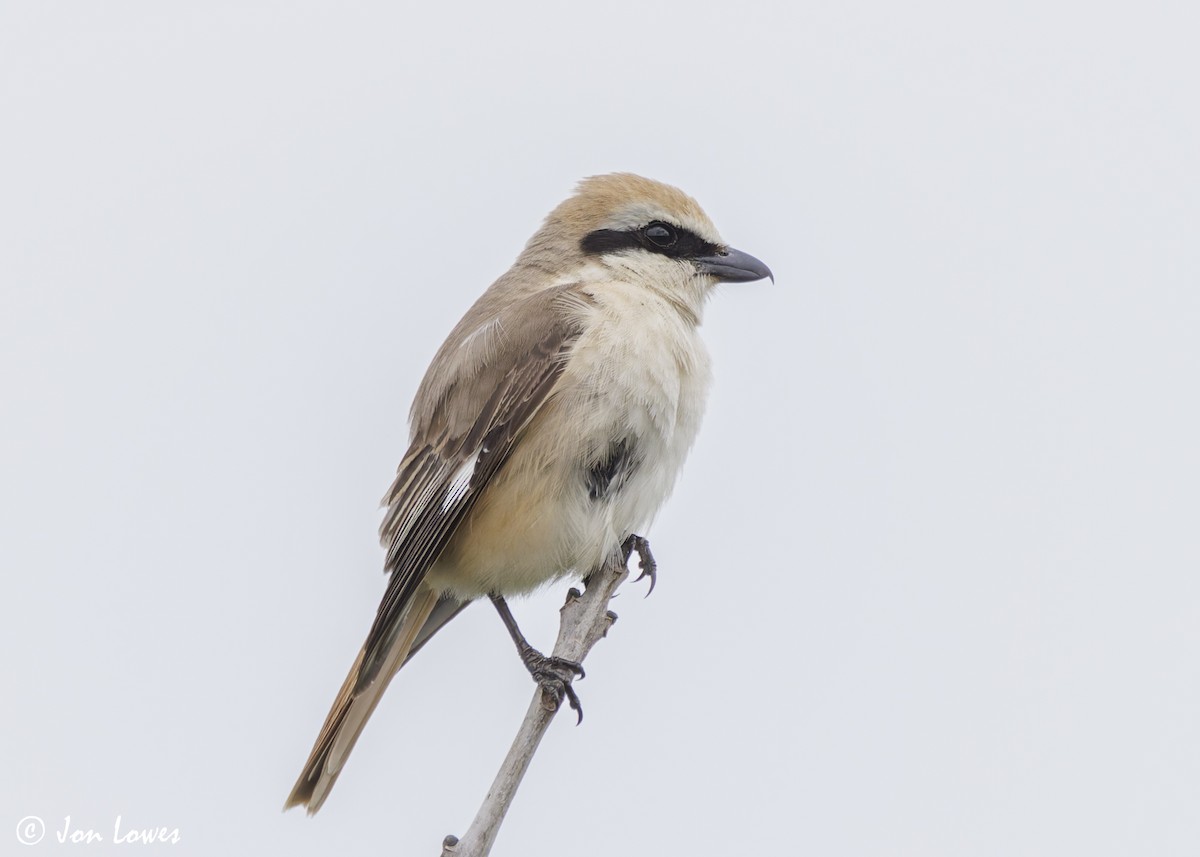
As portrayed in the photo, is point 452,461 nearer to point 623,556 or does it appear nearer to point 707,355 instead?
point 623,556

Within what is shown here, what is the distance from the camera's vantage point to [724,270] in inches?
218

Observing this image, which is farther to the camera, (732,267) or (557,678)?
(732,267)

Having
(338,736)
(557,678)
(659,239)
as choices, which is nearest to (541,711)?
(557,678)

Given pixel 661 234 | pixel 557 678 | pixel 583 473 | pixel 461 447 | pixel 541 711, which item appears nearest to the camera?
pixel 541 711

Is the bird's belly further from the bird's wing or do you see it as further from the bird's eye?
the bird's eye

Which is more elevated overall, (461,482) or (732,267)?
(732,267)

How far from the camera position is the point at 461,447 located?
488 cm

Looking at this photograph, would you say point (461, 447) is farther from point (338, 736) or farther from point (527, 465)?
point (338, 736)

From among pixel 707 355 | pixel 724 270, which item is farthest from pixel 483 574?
pixel 724 270

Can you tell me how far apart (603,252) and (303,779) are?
91.2 inches

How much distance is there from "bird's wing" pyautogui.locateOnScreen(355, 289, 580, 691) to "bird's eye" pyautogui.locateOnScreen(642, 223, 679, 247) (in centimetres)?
64

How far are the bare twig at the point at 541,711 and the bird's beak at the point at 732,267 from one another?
1.38m

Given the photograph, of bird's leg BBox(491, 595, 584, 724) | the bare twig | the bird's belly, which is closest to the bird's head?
the bird's belly

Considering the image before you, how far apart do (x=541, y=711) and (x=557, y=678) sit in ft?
1.82
